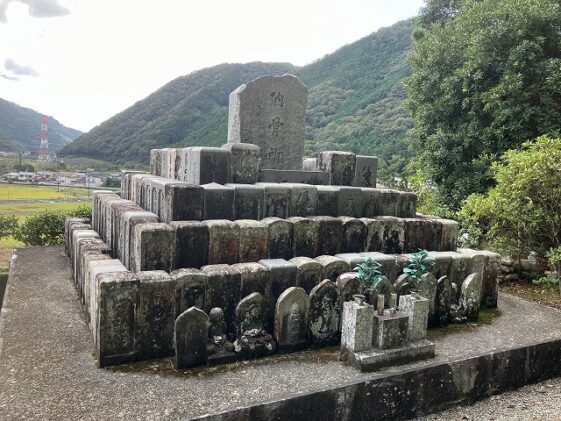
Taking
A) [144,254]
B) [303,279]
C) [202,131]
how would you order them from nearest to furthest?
[144,254] → [303,279] → [202,131]

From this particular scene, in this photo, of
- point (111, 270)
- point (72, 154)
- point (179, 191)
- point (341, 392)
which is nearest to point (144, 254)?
point (111, 270)

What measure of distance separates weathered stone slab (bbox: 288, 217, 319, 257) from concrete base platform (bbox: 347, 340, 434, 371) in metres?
1.36

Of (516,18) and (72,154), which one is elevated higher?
(516,18)

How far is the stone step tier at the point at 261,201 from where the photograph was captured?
172 inches

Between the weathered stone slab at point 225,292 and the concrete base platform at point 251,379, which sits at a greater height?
the weathered stone slab at point 225,292

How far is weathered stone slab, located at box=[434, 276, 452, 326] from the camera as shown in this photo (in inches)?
180

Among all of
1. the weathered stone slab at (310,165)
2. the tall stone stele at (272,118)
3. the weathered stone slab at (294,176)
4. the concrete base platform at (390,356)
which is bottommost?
the concrete base platform at (390,356)

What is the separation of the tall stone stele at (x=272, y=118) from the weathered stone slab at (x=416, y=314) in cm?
333

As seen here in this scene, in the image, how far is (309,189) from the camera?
5.06 metres

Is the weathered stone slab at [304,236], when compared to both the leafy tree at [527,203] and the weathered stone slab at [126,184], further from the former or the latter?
the leafy tree at [527,203]

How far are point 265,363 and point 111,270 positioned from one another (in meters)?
1.58

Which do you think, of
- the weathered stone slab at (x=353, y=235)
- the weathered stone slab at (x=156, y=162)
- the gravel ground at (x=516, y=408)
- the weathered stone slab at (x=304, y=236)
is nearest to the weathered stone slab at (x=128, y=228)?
the weathered stone slab at (x=304, y=236)

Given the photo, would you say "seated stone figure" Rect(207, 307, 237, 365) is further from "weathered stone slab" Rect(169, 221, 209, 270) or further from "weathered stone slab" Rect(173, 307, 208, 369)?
"weathered stone slab" Rect(169, 221, 209, 270)

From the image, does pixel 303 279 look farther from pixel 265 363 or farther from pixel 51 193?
pixel 51 193
